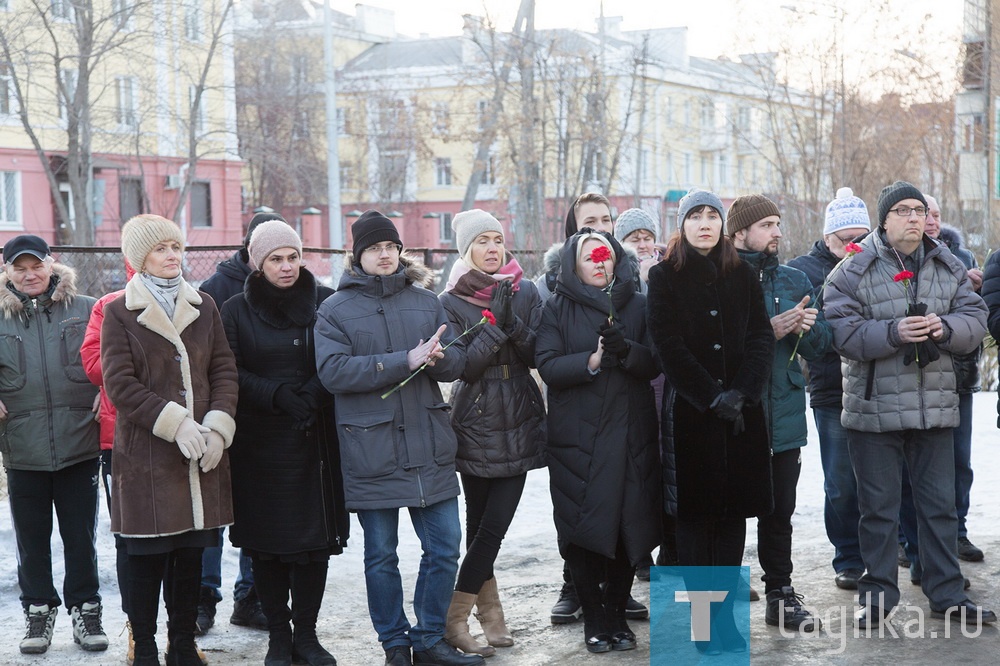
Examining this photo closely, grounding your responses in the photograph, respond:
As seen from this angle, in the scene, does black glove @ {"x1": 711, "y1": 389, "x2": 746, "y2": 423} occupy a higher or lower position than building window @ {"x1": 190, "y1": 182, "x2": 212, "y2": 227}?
lower

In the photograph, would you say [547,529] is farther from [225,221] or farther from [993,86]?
[225,221]

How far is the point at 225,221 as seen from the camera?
37.3 meters

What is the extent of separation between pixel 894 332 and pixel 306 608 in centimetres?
297

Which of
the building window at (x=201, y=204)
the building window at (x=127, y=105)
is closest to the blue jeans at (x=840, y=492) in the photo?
the building window at (x=127, y=105)

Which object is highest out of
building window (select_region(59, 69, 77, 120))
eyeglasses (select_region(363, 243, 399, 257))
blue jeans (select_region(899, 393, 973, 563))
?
building window (select_region(59, 69, 77, 120))

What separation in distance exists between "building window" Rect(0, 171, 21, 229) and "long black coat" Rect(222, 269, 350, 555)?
29.7 m

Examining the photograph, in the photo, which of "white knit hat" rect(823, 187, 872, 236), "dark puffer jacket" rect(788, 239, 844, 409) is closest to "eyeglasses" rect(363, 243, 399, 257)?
"dark puffer jacket" rect(788, 239, 844, 409)

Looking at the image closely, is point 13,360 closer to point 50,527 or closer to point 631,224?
point 50,527

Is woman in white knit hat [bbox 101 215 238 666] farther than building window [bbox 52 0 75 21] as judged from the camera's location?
No

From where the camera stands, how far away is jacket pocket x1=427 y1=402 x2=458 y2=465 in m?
5.00

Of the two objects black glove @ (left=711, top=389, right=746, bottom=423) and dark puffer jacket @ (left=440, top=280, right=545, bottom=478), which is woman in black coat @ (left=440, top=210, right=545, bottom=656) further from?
black glove @ (left=711, top=389, right=746, bottom=423)

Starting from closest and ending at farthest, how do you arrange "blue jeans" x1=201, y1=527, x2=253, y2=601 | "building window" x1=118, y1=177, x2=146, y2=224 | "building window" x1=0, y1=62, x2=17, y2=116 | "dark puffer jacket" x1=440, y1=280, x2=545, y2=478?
"dark puffer jacket" x1=440, y1=280, x2=545, y2=478
"blue jeans" x1=201, y1=527, x2=253, y2=601
"building window" x1=0, y1=62, x2=17, y2=116
"building window" x1=118, y1=177, x2=146, y2=224

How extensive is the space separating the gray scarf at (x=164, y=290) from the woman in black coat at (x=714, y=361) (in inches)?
82.3

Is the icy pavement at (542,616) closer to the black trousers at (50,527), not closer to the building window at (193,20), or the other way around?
the black trousers at (50,527)
